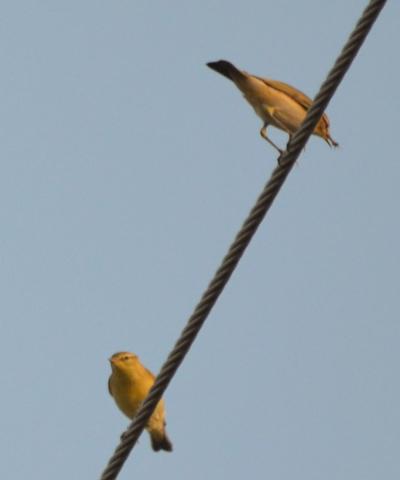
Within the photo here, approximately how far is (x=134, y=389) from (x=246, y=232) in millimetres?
6875

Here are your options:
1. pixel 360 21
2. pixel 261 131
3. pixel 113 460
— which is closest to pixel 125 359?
pixel 261 131

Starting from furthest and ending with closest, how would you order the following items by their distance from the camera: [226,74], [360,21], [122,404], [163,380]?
[122,404]
[226,74]
[163,380]
[360,21]

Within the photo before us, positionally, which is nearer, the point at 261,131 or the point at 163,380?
the point at 163,380

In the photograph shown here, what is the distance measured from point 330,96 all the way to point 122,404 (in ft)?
23.9

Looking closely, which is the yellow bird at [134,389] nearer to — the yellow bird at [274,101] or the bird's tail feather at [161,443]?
the bird's tail feather at [161,443]

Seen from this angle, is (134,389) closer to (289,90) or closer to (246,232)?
(289,90)

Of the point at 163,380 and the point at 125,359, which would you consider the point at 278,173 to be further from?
the point at 125,359

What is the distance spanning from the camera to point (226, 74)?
31.2 feet

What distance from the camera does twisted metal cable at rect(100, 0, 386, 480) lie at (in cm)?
543

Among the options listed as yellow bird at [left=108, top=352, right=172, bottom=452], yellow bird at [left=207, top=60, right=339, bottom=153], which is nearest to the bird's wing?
yellow bird at [left=207, top=60, right=339, bottom=153]

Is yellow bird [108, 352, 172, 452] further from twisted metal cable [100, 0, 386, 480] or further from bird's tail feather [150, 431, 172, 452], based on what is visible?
twisted metal cable [100, 0, 386, 480]

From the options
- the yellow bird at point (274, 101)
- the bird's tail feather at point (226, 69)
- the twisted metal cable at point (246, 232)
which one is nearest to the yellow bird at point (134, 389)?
the yellow bird at point (274, 101)

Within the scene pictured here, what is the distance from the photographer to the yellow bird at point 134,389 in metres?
12.3

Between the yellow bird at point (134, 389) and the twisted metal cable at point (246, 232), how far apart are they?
635cm
